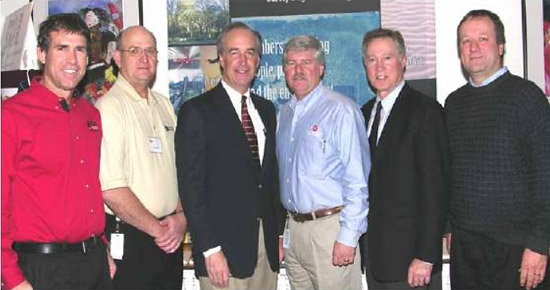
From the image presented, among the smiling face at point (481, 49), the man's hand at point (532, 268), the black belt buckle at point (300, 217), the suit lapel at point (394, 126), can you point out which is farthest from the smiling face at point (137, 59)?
the man's hand at point (532, 268)

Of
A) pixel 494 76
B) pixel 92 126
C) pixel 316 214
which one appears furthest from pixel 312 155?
pixel 92 126

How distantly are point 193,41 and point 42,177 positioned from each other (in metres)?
1.96

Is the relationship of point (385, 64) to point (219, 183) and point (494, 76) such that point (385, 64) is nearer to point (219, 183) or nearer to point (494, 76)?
point (494, 76)

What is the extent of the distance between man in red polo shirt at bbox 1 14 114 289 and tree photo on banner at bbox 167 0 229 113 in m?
1.48

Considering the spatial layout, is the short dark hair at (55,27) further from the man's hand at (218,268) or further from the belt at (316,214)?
the belt at (316,214)

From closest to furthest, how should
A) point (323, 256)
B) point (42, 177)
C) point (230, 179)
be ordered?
point (42, 177), point (230, 179), point (323, 256)

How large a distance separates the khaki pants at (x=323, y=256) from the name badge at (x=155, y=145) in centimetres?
89

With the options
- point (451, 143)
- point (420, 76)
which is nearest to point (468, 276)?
point (451, 143)

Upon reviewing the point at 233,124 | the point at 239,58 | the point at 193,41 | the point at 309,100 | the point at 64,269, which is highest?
the point at 193,41

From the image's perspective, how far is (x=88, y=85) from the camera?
14.6ft

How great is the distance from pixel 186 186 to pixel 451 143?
1.45 meters

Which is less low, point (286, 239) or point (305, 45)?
point (305, 45)

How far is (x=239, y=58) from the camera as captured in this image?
335 centimetres

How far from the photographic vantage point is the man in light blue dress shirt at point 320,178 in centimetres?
320
